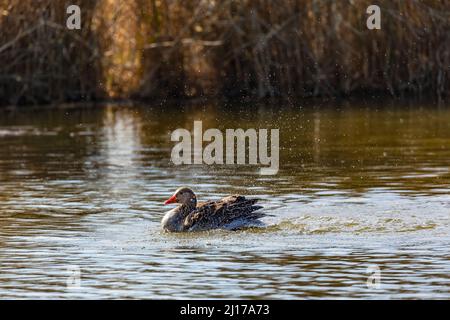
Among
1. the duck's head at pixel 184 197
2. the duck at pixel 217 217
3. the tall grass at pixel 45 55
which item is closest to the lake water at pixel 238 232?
the duck at pixel 217 217

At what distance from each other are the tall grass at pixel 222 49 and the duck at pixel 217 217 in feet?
48.5

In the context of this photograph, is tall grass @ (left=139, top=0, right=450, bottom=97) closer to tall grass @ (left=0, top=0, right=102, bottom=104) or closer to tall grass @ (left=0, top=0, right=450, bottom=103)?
tall grass @ (left=0, top=0, right=450, bottom=103)

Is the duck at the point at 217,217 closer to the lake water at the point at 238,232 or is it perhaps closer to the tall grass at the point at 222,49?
the lake water at the point at 238,232

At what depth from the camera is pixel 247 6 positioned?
96.3 feet

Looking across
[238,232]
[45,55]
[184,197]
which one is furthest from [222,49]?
[238,232]

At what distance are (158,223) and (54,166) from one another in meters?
5.57

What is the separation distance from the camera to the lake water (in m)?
11.5

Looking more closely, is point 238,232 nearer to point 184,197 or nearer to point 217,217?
point 217,217

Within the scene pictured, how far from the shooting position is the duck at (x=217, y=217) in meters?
14.2

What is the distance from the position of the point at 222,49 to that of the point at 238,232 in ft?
53.0

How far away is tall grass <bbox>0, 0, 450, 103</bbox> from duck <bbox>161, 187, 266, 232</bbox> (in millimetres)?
14779

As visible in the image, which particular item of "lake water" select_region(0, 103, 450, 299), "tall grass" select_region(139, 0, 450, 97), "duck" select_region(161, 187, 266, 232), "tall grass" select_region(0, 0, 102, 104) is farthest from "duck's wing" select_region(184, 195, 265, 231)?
"tall grass" select_region(0, 0, 102, 104)
